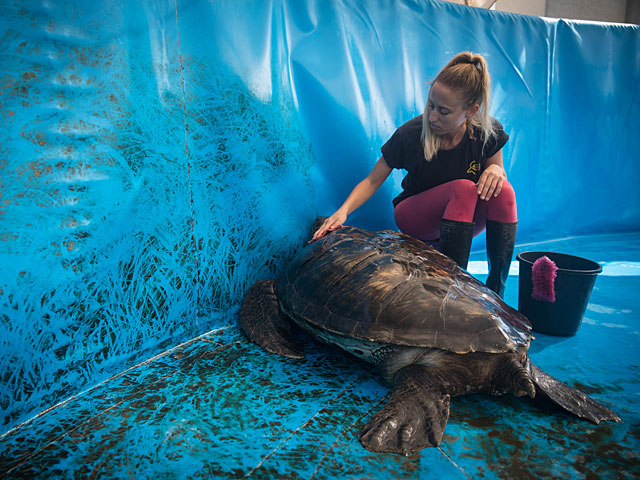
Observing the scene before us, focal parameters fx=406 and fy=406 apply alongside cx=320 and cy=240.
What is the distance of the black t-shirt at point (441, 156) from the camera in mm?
2223

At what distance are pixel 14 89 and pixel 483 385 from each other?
1.76 m

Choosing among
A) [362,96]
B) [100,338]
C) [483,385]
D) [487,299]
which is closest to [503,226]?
[487,299]

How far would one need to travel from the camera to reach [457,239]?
2.00m

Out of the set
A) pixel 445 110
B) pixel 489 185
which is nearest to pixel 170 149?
pixel 445 110

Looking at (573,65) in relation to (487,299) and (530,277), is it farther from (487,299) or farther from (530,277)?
(487,299)

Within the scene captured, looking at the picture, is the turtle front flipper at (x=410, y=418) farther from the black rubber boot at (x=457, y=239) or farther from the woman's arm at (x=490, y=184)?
the woman's arm at (x=490, y=184)

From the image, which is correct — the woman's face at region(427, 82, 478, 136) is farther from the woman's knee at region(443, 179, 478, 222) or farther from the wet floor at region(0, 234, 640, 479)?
the wet floor at region(0, 234, 640, 479)

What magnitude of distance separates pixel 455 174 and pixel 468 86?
0.48 m

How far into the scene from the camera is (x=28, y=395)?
1291 millimetres

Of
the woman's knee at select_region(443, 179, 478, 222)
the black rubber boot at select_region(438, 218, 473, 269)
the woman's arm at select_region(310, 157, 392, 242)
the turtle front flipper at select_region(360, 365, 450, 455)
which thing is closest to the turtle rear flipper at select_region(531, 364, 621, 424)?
the turtle front flipper at select_region(360, 365, 450, 455)

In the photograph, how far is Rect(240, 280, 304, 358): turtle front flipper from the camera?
1.78m

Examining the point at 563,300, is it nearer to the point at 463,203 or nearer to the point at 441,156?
the point at 463,203

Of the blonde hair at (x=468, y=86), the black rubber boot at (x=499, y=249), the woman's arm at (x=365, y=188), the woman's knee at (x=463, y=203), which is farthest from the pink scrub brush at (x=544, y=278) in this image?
the woman's arm at (x=365, y=188)

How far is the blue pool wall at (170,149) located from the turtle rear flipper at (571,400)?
133cm
